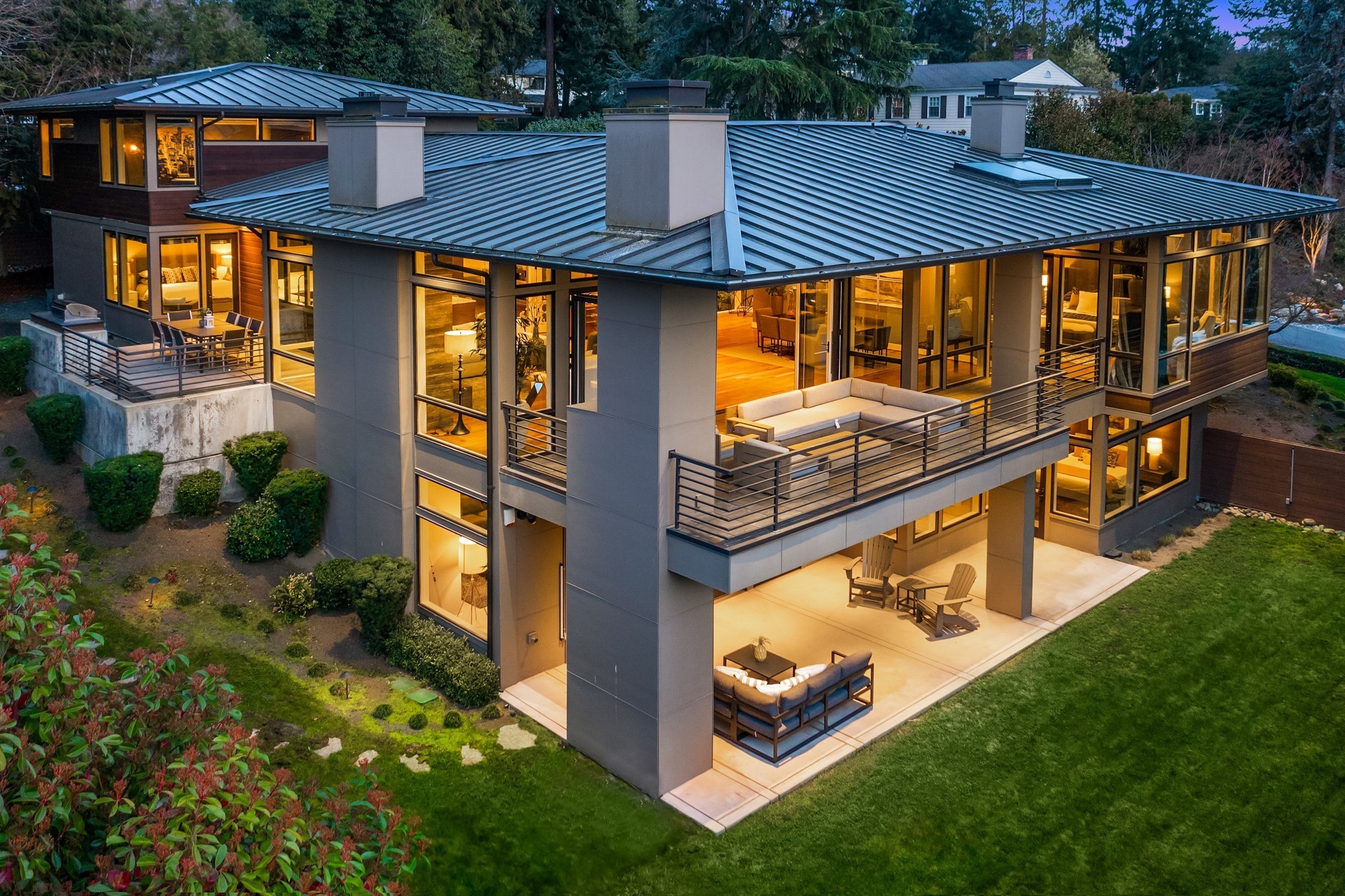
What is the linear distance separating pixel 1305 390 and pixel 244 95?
82.9ft

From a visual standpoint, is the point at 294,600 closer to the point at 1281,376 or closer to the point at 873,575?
the point at 873,575

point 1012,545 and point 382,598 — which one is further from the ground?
point 1012,545

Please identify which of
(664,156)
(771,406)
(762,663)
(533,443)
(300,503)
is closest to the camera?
(664,156)

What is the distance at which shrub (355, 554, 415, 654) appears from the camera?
15.7 meters

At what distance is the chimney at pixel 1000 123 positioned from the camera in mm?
20766

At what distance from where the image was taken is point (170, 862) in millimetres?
4844

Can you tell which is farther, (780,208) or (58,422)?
(58,422)

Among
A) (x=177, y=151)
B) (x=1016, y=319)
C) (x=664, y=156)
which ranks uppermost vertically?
(x=177, y=151)

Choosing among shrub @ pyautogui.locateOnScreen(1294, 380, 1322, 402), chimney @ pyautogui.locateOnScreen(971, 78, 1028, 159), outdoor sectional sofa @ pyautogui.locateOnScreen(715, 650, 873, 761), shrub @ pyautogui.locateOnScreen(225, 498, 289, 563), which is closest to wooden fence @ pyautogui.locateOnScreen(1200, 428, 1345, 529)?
shrub @ pyautogui.locateOnScreen(1294, 380, 1322, 402)

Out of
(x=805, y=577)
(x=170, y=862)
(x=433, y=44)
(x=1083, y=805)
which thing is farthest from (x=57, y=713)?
(x=433, y=44)

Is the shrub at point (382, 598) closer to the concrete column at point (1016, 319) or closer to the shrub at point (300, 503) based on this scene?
the shrub at point (300, 503)

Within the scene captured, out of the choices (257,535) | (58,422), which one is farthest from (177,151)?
(257,535)

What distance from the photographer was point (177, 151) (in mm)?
23281

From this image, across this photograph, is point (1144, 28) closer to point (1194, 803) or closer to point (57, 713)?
point (1194, 803)
